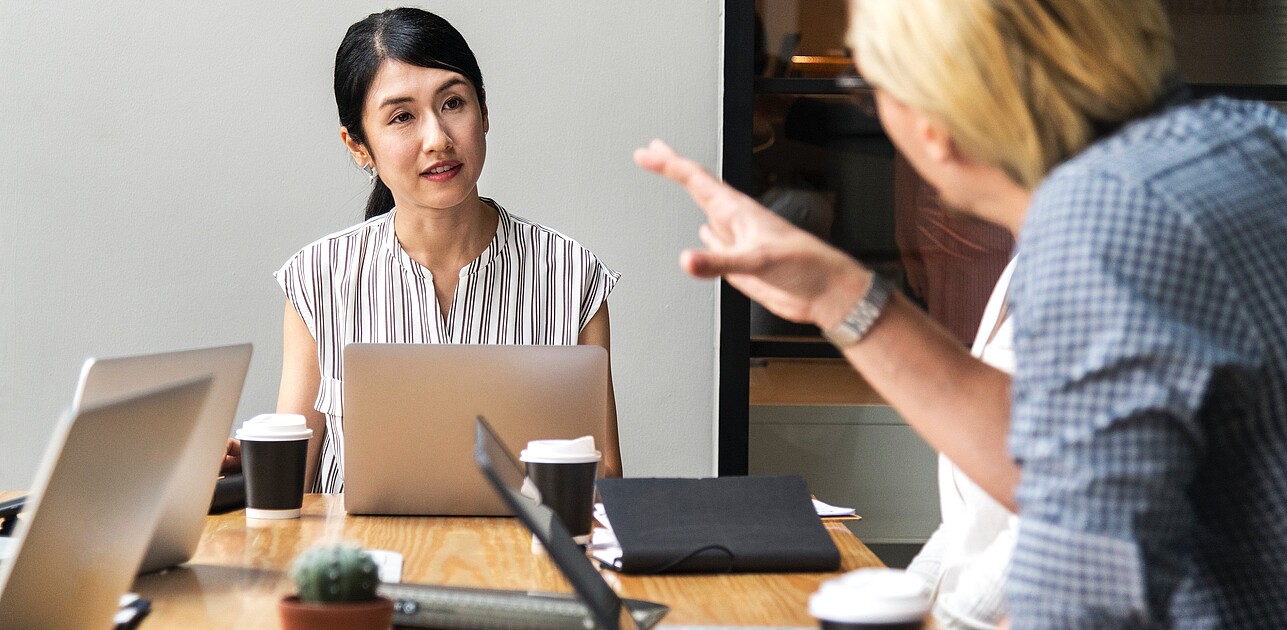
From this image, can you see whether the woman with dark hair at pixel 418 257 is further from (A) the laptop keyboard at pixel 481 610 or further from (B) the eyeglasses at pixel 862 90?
(B) the eyeglasses at pixel 862 90

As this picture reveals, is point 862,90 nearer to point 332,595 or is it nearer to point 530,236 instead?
point 332,595

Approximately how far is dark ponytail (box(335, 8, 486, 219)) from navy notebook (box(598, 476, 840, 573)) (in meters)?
1.00

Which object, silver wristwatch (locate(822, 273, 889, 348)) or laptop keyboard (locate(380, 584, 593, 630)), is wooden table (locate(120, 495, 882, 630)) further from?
silver wristwatch (locate(822, 273, 889, 348))

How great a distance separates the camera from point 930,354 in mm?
1001

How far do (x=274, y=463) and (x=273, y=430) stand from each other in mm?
47

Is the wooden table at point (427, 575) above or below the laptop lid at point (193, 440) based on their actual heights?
below

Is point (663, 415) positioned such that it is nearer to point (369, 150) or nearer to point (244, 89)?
point (369, 150)

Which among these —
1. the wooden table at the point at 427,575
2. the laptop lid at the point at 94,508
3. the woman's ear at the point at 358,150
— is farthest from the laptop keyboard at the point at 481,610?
the woman's ear at the point at 358,150

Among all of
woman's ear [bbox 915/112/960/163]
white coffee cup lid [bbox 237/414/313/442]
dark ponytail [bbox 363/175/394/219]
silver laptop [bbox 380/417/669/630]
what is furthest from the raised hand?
dark ponytail [bbox 363/175/394/219]

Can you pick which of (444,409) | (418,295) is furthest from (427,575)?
(418,295)

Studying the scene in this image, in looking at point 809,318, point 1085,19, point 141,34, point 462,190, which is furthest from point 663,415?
point 1085,19

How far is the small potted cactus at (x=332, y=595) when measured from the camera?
886 millimetres

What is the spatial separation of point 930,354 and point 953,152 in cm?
19

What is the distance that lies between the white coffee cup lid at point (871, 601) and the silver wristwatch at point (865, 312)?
19cm
